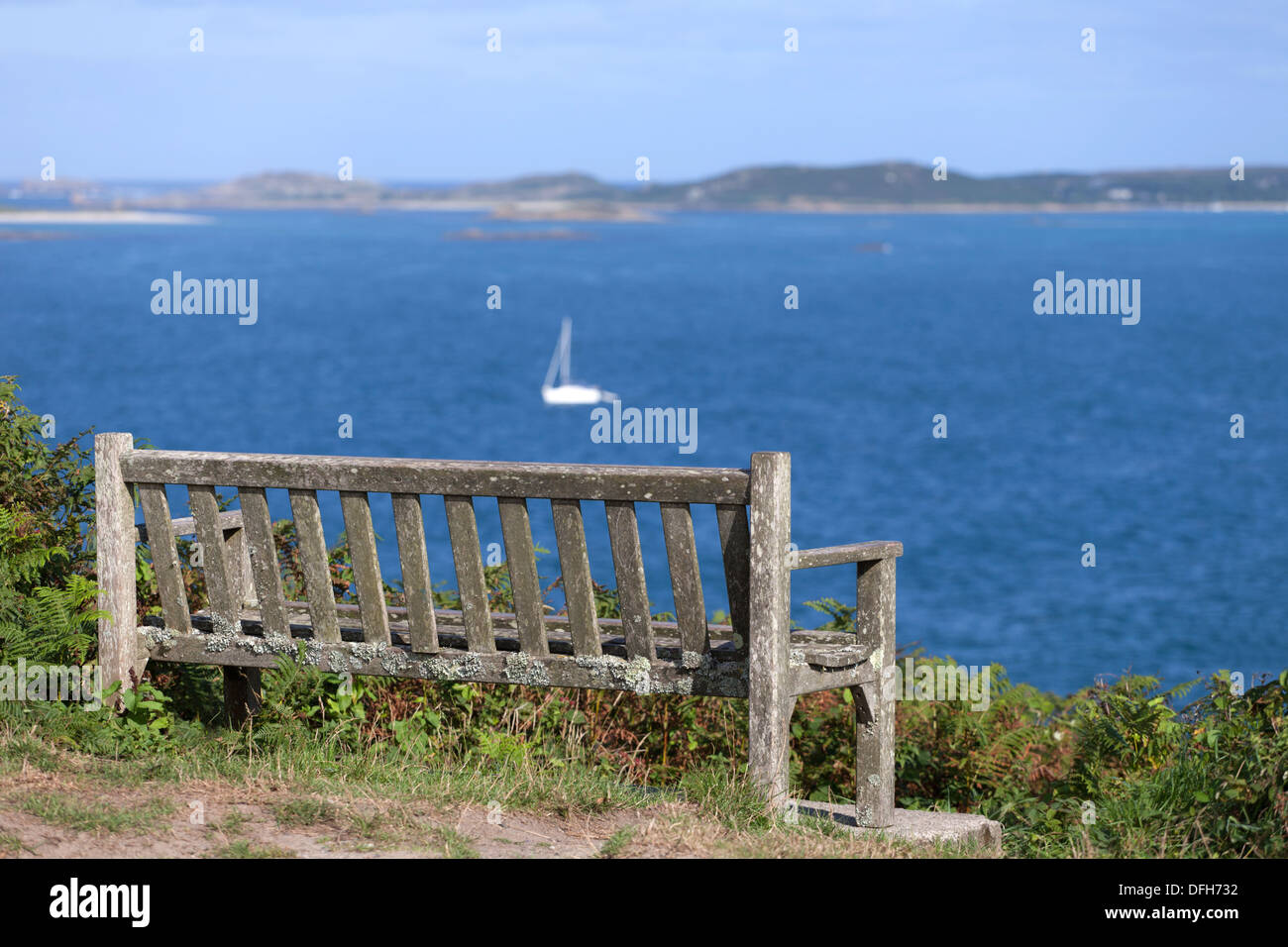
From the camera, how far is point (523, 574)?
530 centimetres

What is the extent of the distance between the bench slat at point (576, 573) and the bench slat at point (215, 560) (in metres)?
1.45

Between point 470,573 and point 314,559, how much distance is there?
2.20 ft

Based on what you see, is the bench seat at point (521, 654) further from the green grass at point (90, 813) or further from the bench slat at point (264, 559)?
the green grass at point (90, 813)

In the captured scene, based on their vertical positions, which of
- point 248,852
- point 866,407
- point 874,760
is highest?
point 248,852

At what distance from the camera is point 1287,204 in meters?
171

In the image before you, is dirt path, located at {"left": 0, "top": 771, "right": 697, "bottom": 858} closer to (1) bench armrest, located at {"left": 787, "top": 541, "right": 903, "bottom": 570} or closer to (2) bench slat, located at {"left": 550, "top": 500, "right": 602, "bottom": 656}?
(2) bench slat, located at {"left": 550, "top": 500, "right": 602, "bottom": 656}

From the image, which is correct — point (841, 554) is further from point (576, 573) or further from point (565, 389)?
point (565, 389)

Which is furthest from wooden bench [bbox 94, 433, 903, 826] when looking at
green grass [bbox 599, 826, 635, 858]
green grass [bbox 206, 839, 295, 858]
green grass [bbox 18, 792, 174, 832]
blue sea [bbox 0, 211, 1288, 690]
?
blue sea [bbox 0, 211, 1288, 690]

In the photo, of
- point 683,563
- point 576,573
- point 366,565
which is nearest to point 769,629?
point 683,563

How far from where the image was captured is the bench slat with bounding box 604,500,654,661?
5.15 meters

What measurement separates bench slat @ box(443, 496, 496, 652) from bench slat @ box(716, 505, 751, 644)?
0.94 metres

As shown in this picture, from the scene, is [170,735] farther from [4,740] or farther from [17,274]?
[17,274]

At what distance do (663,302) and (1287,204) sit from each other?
94.5 meters
